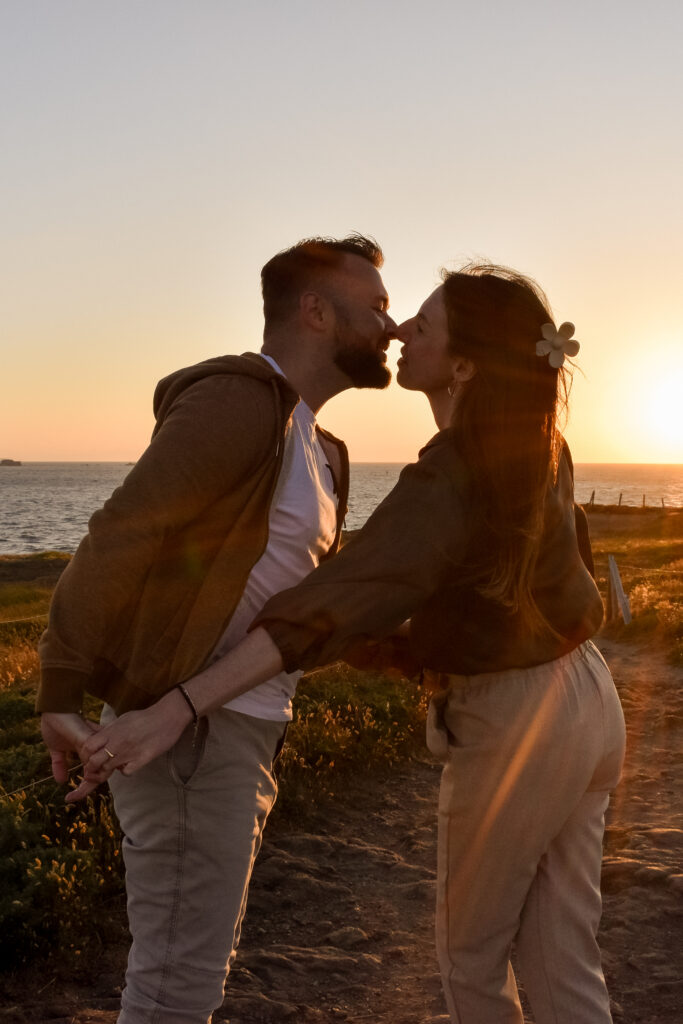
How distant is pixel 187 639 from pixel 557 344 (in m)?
1.23

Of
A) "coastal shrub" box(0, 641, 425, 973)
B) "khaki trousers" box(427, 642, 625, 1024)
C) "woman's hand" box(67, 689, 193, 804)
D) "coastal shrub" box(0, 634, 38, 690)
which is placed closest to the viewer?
"woman's hand" box(67, 689, 193, 804)

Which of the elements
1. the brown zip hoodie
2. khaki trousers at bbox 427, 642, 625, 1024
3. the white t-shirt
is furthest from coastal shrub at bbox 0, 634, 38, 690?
khaki trousers at bbox 427, 642, 625, 1024

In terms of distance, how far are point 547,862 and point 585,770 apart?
29 centimetres

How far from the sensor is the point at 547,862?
2.35 metres

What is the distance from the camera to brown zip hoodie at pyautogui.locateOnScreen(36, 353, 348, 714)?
7.13 feet

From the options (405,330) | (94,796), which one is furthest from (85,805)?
(405,330)

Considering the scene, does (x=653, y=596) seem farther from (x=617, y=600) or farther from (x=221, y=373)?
(x=221, y=373)

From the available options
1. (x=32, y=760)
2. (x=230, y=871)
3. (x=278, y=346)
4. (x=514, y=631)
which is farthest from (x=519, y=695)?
(x=32, y=760)

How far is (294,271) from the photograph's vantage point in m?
2.96

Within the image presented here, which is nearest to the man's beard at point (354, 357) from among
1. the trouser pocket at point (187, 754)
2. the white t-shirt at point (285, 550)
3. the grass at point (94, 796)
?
the white t-shirt at point (285, 550)

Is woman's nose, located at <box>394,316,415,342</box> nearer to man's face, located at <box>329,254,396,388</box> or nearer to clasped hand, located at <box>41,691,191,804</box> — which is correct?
man's face, located at <box>329,254,396,388</box>

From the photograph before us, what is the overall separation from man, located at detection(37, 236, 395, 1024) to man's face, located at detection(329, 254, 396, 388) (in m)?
0.48

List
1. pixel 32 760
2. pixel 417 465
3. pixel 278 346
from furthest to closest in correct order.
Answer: pixel 32 760 → pixel 278 346 → pixel 417 465

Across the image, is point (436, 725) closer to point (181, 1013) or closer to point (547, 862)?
point (547, 862)
